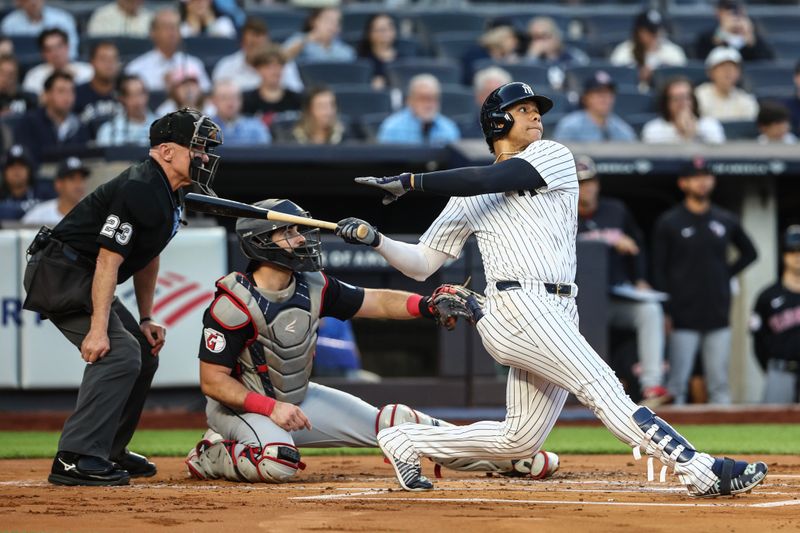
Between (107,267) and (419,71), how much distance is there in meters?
7.37

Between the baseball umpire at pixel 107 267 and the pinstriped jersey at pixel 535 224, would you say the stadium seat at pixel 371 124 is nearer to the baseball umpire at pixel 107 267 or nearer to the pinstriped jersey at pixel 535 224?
the baseball umpire at pixel 107 267

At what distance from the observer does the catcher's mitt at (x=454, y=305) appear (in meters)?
5.41

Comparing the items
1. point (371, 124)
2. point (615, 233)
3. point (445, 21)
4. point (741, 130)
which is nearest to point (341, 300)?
point (615, 233)

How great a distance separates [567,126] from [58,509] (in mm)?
7118

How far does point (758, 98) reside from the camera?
1288 cm

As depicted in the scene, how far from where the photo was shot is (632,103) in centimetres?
1262

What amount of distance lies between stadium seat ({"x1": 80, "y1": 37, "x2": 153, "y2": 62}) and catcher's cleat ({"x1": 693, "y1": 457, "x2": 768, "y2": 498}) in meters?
8.72

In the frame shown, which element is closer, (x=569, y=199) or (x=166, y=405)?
(x=569, y=199)

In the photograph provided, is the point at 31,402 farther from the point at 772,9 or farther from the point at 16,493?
the point at 772,9

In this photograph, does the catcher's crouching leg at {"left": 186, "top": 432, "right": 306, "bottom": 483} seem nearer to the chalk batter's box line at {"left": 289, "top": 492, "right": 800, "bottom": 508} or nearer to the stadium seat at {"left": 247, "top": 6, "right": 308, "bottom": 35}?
the chalk batter's box line at {"left": 289, "top": 492, "right": 800, "bottom": 508}

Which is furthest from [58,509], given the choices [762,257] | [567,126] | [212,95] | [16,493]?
[762,257]

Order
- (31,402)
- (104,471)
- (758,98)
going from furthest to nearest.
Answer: (758,98), (31,402), (104,471)

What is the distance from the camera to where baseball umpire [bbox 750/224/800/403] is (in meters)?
10.3

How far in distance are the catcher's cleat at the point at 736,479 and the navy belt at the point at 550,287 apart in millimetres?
871
